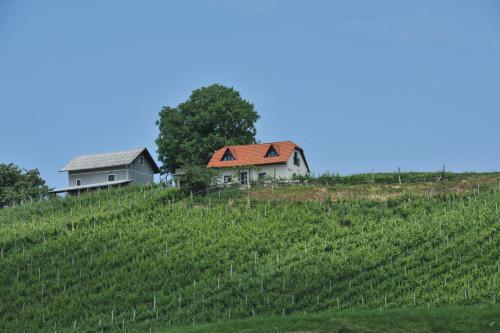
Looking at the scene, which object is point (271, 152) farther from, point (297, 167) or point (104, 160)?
point (104, 160)

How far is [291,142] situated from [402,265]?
108 ft

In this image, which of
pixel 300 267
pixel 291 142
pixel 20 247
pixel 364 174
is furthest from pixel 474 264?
pixel 291 142

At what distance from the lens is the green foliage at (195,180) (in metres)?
64.4

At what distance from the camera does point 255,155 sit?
75.8 metres

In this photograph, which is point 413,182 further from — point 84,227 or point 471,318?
point 471,318

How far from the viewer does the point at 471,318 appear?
34.5 m

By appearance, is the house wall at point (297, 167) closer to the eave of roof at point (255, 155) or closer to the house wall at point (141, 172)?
the eave of roof at point (255, 155)

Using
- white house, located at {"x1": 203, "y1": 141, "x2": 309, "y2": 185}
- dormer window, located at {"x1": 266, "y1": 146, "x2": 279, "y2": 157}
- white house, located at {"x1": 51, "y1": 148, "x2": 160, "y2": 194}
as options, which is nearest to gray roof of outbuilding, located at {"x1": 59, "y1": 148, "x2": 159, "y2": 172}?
white house, located at {"x1": 51, "y1": 148, "x2": 160, "y2": 194}

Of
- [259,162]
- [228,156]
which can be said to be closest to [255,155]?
[259,162]

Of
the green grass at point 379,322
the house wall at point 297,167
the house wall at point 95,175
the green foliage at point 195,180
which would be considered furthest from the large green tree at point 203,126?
the green grass at point 379,322

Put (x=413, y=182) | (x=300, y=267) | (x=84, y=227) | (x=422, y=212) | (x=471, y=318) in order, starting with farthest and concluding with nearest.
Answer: (x=413, y=182) < (x=84, y=227) < (x=422, y=212) < (x=300, y=267) < (x=471, y=318)

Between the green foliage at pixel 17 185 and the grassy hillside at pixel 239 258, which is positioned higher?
the green foliage at pixel 17 185

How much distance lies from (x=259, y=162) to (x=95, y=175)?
1730 centimetres

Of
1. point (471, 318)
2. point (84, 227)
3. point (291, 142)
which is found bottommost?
point (471, 318)
